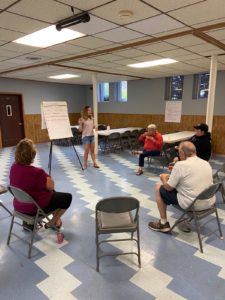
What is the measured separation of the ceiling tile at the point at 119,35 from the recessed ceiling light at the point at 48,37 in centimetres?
35

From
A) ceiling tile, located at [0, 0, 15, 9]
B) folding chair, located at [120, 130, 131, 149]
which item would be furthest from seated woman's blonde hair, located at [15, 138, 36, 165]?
folding chair, located at [120, 130, 131, 149]

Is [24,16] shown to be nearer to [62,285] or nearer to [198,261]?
[62,285]

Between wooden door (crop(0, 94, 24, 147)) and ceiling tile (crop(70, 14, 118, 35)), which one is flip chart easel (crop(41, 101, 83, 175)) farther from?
wooden door (crop(0, 94, 24, 147))

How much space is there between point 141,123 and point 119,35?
236 inches

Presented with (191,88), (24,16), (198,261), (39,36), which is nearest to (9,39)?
(39,36)

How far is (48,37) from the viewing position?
338 cm

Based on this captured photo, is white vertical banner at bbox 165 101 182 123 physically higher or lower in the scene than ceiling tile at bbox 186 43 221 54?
lower

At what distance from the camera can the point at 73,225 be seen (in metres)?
2.96

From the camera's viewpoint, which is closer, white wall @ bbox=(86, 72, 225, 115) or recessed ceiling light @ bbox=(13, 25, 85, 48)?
recessed ceiling light @ bbox=(13, 25, 85, 48)

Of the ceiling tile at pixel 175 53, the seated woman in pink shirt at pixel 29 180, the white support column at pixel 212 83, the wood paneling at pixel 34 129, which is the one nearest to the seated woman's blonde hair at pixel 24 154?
the seated woman in pink shirt at pixel 29 180

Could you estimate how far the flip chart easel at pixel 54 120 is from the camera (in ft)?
15.8

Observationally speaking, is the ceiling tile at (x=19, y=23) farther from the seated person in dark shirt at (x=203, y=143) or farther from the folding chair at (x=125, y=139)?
the folding chair at (x=125, y=139)

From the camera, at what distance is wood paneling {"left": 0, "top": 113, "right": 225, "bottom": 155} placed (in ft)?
22.9

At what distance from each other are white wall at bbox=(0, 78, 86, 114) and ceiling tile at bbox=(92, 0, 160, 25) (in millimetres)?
6919
